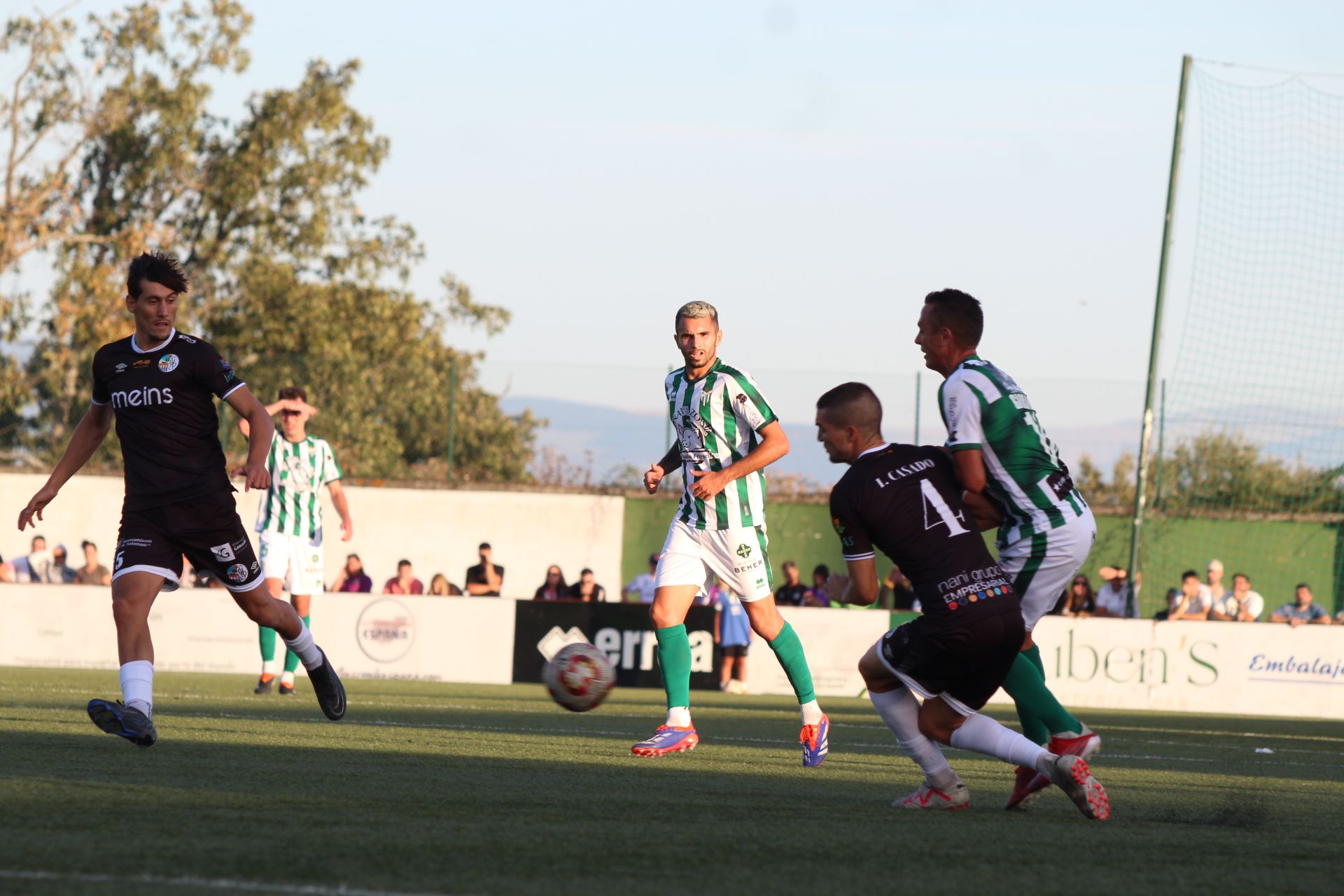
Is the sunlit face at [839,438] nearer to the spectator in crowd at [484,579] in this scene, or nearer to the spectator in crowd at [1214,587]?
the spectator in crowd at [484,579]

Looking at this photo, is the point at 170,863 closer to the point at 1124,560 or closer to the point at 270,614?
the point at 270,614

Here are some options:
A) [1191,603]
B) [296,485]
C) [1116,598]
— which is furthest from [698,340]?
[1116,598]

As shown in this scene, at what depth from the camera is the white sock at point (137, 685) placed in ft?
22.8

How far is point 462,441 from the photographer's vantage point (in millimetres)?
28125

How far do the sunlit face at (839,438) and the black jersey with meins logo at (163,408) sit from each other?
106 inches

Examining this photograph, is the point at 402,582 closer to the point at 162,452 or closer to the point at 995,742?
the point at 162,452

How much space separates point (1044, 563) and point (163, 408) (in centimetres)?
379

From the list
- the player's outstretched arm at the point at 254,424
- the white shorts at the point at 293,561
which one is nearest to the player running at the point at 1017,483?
the player's outstretched arm at the point at 254,424

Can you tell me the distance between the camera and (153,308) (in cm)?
707

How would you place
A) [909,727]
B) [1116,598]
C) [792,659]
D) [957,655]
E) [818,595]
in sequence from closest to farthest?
1. [957,655]
2. [909,727]
3. [792,659]
4. [818,595]
5. [1116,598]

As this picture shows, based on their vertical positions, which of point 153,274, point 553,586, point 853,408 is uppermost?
point 153,274

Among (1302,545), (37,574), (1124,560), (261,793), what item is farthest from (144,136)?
(261,793)

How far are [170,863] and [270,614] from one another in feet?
11.5

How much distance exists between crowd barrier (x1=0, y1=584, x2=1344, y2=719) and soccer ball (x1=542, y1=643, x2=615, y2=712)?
9.57 metres
